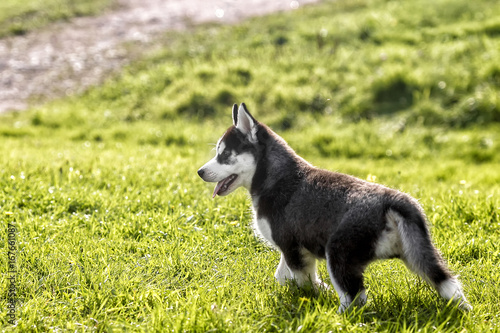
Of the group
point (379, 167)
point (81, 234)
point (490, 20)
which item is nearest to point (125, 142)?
point (379, 167)

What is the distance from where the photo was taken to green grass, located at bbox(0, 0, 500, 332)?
3.96 metres

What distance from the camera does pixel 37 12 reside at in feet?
53.3

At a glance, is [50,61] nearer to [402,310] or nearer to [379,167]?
[379,167]

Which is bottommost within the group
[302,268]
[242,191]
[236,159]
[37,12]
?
[242,191]

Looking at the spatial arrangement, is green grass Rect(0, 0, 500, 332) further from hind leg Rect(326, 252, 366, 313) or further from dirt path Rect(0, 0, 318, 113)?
dirt path Rect(0, 0, 318, 113)

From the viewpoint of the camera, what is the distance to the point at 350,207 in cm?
383

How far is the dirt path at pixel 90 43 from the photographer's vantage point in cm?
1314

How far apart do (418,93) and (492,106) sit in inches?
55.4

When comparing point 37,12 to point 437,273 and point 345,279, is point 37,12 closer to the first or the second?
point 345,279

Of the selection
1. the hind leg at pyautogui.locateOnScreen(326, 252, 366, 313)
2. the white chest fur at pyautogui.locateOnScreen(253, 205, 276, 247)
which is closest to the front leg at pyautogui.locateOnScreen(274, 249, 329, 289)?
the white chest fur at pyautogui.locateOnScreen(253, 205, 276, 247)

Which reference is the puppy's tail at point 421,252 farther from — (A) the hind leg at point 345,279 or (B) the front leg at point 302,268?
(B) the front leg at point 302,268

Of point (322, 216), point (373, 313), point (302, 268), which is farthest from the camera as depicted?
point (302, 268)

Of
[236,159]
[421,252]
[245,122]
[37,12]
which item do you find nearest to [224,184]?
[236,159]

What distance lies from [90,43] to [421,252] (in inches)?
510
